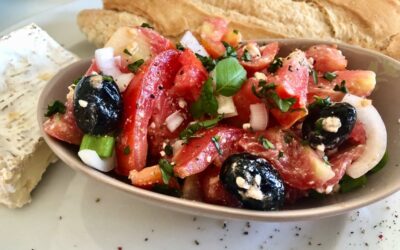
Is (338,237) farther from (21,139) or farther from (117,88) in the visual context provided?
(21,139)

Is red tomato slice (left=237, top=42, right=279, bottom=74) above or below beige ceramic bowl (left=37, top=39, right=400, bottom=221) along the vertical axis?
above

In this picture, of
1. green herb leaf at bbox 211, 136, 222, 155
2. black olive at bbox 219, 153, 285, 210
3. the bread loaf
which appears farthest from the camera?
the bread loaf

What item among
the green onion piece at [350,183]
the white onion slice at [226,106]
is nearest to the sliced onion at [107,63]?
the white onion slice at [226,106]

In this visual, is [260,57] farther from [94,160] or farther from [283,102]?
[94,160]

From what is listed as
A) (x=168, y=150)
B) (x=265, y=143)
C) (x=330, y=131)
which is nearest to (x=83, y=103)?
(x=168, y=150)

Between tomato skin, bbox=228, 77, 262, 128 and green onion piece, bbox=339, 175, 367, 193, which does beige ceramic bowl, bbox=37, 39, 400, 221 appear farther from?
tomato skin, bbox=228, 77, 262, 128

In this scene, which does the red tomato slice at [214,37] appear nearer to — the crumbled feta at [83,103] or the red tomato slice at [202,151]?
the red tomato slice at [202,151]

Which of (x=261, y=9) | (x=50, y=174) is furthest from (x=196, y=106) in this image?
(x=261, y=9)

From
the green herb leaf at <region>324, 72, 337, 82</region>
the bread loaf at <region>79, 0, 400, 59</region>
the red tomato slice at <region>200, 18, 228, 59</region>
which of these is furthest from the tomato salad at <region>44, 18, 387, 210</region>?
the bread loaf at <region>79, 0, 400, 59</region>
